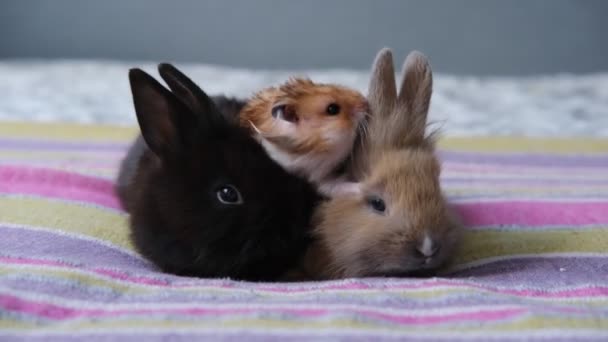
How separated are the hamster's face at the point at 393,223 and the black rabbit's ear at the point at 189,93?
23 cm

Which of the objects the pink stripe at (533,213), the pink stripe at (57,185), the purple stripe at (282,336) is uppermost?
the purple stripe at (282,336)

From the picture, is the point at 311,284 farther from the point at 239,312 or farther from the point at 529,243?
the point at 529,243

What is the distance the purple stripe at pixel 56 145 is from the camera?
184 centimetres

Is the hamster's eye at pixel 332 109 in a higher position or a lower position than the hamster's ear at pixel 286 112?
higher

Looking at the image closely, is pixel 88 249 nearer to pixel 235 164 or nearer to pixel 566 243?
pixel 235 164

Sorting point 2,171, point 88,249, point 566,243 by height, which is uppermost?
point 566,243

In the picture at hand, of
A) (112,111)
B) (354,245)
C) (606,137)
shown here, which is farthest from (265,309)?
(112,111)

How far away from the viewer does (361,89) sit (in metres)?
2.61

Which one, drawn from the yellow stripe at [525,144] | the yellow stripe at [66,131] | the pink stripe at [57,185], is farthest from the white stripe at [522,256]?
the yellow stripe at [66,131]

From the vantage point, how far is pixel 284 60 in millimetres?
3500

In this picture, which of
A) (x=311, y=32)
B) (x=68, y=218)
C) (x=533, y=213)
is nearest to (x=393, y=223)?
(x=533, y=213)

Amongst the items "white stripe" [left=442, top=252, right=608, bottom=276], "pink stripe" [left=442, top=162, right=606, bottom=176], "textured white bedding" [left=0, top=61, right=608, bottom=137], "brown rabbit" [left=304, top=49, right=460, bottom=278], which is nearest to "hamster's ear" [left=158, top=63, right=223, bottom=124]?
"brown rabbit" [left=304, top=49, right=460, bottom=278]

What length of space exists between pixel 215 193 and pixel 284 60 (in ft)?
8.49

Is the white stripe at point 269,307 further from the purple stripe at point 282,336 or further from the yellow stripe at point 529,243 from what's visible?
the yellow stripe at point 529,243
